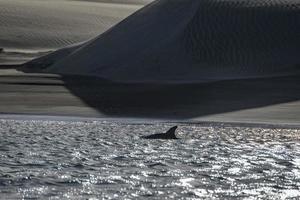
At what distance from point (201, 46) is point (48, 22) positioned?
101 ft

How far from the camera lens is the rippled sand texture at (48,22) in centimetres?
5388

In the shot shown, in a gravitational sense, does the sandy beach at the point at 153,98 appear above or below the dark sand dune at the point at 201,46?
below

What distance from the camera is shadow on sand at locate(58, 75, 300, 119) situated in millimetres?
20078

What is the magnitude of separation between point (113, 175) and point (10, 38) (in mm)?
44452

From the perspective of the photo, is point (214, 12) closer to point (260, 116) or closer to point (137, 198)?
point (260, 116)

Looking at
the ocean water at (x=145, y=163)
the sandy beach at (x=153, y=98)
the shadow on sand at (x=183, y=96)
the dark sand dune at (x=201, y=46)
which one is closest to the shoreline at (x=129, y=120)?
the sandy beach at (x=153, y=98)

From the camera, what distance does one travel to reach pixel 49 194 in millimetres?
9133

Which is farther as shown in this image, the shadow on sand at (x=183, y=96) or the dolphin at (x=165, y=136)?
the shadow on sand at (x=183, y=96)

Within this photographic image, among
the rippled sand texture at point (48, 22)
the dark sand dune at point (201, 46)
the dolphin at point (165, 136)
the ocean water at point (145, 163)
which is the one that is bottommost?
the ocean water at point (145, 163)

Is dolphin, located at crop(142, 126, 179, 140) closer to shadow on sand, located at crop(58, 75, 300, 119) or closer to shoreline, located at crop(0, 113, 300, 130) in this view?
shoreline, located at crop(0, 113, 300, 130)

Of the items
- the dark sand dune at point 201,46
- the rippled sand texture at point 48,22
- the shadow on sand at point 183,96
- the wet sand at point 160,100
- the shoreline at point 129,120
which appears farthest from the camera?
the rippled sand texture at point 48,22

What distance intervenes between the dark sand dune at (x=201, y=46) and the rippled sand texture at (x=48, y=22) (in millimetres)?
10091

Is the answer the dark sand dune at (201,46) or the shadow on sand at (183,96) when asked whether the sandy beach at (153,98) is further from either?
the dark sand dune at (201,46)

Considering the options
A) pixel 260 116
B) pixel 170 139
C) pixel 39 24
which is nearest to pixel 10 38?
pixel 39 24
